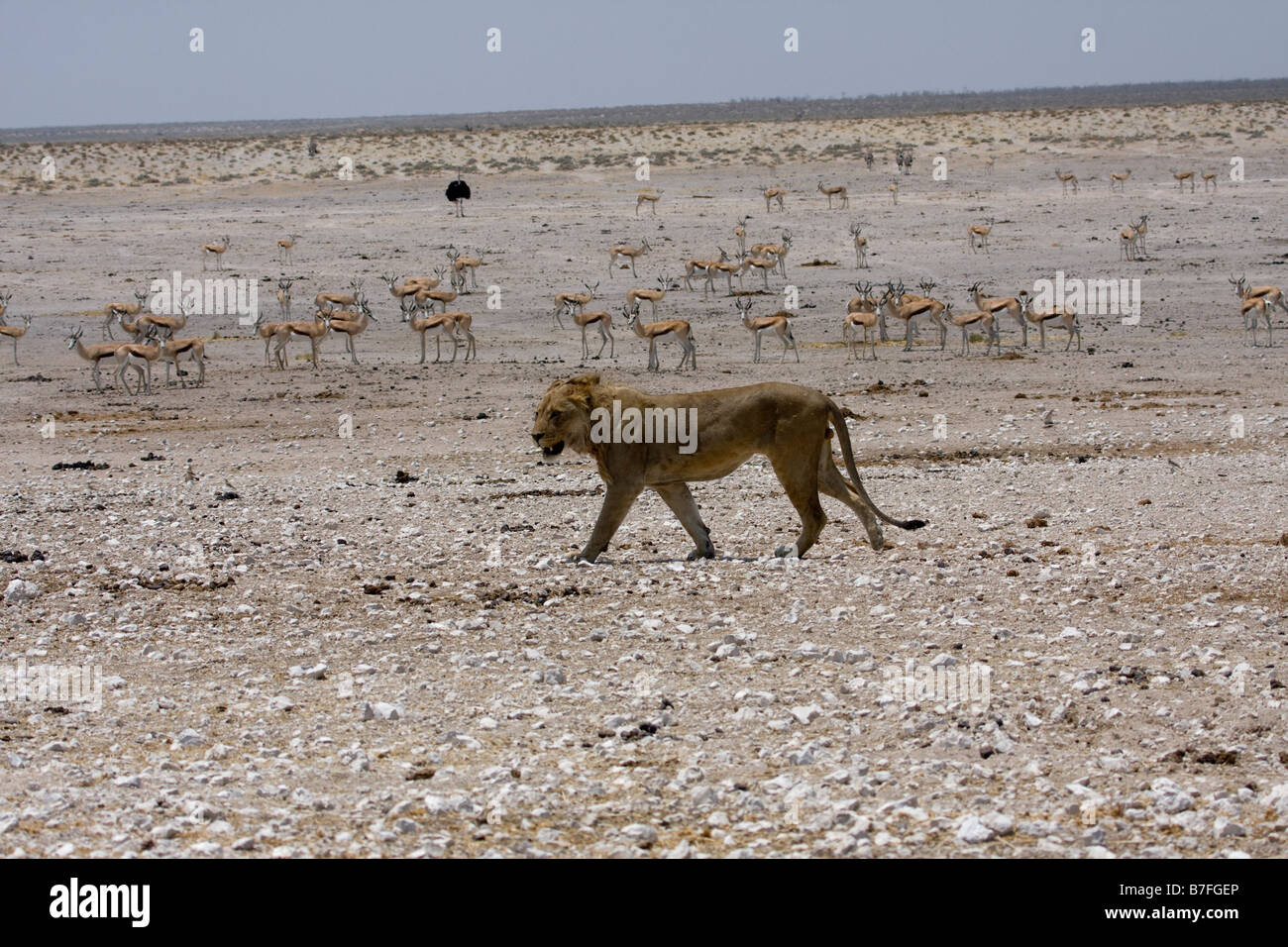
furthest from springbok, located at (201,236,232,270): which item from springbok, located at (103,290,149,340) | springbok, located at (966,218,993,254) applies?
springbok, located at (966,218,993,254)

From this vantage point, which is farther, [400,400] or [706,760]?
[400,400]

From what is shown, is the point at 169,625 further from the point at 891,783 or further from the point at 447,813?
the point at 891,783

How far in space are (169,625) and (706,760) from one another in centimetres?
420

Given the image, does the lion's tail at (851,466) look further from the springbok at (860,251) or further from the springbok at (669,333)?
the springbok at (860,251)

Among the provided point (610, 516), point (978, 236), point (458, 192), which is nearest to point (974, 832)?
point (610, 516)

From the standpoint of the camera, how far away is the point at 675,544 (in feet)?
37.9

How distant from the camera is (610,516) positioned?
35.0ft

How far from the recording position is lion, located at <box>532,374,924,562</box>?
10.7m

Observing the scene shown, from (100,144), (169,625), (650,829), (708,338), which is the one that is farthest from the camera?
(100,144)

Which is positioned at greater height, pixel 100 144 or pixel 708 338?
pixel 100 144

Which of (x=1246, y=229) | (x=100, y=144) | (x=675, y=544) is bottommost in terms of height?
(x=675, y=544)

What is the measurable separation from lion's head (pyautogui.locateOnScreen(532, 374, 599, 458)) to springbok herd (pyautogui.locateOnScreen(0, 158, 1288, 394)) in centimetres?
1288

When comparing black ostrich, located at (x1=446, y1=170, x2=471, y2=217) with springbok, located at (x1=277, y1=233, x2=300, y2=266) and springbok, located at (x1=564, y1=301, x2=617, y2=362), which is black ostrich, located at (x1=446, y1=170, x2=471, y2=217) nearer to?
springbok, located at (x1=277, y1=233, x2=300, y2=266)

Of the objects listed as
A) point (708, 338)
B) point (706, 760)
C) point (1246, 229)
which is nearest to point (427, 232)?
point (708, 338)
